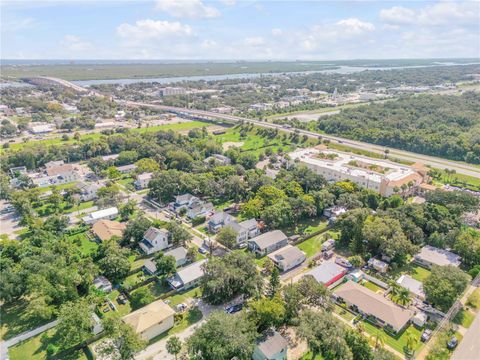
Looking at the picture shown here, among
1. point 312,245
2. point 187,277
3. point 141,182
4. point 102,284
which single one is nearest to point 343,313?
point 312,245

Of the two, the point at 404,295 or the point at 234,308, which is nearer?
the point at 404,295

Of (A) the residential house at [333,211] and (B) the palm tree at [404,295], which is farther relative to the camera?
(A) the residential house at [333,211]

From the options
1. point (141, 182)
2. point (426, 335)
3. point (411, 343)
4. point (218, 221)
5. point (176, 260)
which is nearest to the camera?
point (411, 343)

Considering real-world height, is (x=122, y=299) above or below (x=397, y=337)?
above

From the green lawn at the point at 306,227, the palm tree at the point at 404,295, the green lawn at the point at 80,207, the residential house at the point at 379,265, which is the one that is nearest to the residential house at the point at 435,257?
the residential house at the point at 379,265

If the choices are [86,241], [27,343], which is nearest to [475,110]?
[86,241]

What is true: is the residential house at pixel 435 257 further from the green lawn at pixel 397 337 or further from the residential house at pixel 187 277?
the residential house at pixel 187 277

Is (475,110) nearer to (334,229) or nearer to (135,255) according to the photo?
(334,229)

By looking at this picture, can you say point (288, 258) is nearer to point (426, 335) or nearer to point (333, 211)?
point (333, 211)
